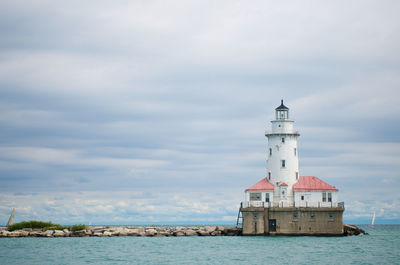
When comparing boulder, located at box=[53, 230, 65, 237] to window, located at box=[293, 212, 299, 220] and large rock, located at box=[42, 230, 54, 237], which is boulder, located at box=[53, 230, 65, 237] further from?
window, located at box=[293, 212, 299, 220]

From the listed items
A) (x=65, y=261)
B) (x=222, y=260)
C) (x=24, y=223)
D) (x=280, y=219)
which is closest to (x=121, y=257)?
(x=65, y=261)

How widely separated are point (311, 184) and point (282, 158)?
4714 mm

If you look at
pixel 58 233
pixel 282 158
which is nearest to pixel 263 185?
pixel 282 158

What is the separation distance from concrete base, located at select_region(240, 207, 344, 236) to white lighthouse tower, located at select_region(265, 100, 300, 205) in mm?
2110

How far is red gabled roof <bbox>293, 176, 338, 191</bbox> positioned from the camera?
231ft

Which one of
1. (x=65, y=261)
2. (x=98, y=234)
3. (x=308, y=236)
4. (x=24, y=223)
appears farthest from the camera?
(x=24, y=223)

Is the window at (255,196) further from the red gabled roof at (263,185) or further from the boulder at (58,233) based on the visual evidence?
the boulder at (58,233)

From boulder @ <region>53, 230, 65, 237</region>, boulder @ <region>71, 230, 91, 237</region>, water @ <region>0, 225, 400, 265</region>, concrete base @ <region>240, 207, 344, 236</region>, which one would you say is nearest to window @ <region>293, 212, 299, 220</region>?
concrete base @ <region>240, 207, 344, 236</region>

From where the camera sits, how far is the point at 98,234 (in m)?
77.6

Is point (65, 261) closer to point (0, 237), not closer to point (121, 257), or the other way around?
point (121, 257)

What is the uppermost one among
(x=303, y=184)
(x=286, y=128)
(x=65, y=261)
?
(x=286, y=128)

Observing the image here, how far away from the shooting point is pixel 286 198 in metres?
70.4

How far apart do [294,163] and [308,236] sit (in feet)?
29.6

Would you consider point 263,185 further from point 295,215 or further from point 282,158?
point 295,215
